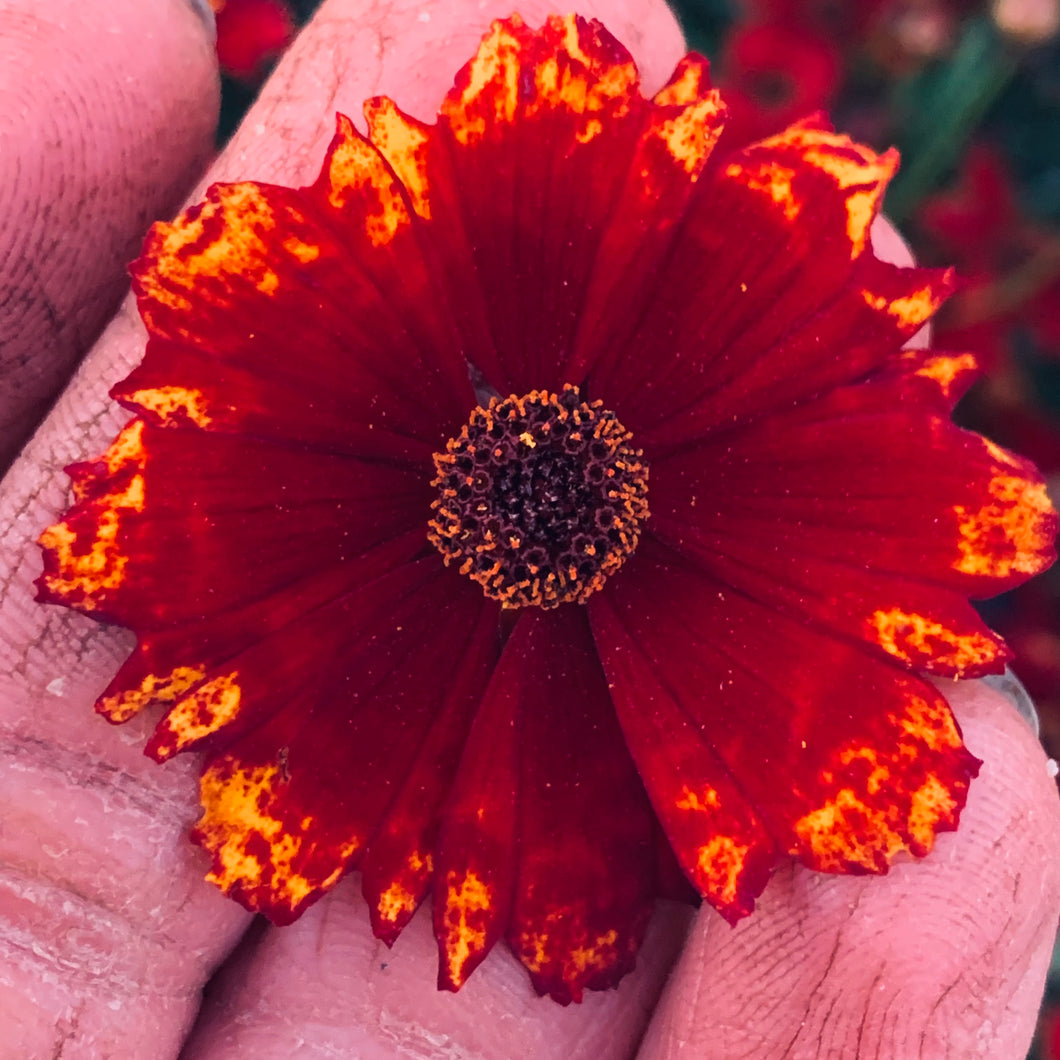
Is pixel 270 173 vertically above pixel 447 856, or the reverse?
pixel 270 173

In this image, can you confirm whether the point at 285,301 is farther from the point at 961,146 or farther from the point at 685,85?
the point at 961,146

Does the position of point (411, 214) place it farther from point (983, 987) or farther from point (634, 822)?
point (983, 987)

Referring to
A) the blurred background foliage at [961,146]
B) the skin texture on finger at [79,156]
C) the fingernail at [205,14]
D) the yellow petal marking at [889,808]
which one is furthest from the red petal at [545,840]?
the blurred background foliage at [961,146]

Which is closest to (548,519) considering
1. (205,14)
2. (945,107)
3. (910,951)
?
(910,951)

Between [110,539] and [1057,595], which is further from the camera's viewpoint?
[1057,595]

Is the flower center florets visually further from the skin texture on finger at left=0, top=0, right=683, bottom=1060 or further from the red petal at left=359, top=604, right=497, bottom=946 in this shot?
the skin texture on finger at left=0, top=0, right=683, bottom=1060

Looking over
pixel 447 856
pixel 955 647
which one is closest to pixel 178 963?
pixel 447 856
